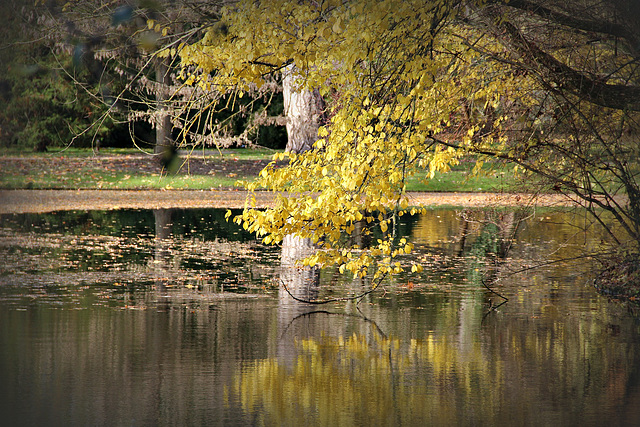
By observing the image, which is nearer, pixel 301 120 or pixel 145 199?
pixel 145 199

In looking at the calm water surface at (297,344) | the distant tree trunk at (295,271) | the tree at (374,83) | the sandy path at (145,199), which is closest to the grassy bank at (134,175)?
the sandy path at (145,199)

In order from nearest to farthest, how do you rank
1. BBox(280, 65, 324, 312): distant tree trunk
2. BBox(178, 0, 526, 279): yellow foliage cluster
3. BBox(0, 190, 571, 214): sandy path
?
BBox(178, 0, 526, 279): yellow foliage cluster → BBox(280, 65, 324, 312): distant tree trunk → BBox(0, 190, 571, 214): sandy path

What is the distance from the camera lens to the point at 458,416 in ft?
19.7

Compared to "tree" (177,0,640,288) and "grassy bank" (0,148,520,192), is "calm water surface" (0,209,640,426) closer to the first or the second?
"tree" (177,0,640,288)

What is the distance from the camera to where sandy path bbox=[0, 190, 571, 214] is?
2234cm

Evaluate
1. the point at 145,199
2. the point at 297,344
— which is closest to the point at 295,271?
the point at 297,344

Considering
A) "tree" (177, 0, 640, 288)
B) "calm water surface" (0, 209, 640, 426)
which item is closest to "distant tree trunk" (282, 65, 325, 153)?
"calm water surface" (0, 209, 640, 426)

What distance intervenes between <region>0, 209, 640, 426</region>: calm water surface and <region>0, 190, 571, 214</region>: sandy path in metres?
8.35

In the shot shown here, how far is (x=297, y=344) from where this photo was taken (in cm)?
811

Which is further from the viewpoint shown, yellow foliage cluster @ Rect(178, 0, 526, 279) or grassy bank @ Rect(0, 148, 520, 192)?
grassy bank @ Rect(0, 148, 520, 192)

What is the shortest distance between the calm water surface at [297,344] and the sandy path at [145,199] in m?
8.35

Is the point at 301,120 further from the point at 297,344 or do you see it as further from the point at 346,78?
the point at 297,344

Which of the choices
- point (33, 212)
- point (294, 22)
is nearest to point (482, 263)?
point (294, 22)

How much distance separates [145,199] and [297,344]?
682 inches
